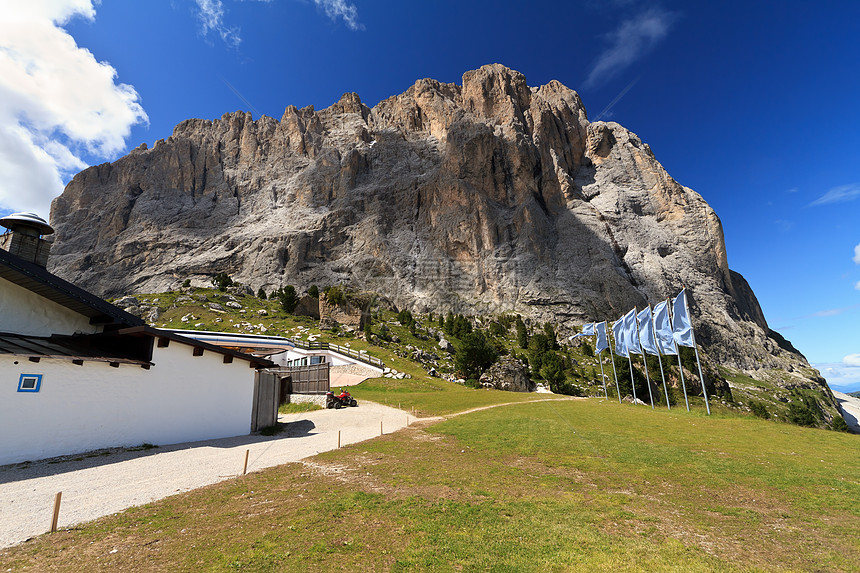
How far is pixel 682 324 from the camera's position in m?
28.6

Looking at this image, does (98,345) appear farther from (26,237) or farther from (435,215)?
(435,215)

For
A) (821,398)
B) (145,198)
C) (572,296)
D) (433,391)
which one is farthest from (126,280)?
(821,398)

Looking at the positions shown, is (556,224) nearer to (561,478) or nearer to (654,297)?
(654,297)

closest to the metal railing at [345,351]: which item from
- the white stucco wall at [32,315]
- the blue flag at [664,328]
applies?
the blue flag at [664,328]

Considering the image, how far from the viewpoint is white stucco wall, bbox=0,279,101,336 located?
1480 centimetres

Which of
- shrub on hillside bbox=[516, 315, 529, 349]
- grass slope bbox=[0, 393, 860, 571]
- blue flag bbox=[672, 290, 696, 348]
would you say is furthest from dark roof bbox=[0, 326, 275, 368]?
shrub on hillside bbox=[516, 315, 529, 349]

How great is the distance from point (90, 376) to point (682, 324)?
34142 mm

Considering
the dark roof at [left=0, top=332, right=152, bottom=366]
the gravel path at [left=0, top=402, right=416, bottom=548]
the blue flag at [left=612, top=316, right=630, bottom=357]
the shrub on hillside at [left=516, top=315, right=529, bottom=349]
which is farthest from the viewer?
the shrub on hillside at [left=516, top=315, right=529, bottom=349]

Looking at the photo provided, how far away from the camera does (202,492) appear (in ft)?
30.8

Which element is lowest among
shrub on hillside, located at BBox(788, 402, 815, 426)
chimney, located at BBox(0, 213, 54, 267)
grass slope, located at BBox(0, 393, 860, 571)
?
shrub on hillside, located at BBox(788, 402, 815, 426)

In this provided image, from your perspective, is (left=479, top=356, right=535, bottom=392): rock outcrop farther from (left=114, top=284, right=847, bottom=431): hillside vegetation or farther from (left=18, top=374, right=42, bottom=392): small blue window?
(left=18, top=374, right=42, bottom=392): small blue window

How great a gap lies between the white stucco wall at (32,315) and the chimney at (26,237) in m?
3.78

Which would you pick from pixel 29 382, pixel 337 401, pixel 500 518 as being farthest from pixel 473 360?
pixel 500 518

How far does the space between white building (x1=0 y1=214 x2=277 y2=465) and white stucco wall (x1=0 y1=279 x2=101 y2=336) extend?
0.03 meters
